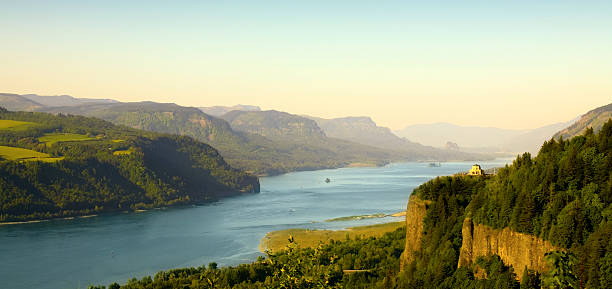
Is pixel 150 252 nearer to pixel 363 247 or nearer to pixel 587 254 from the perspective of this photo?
pixel 363 247

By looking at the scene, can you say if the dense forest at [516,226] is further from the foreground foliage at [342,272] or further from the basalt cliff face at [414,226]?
the basalt cliff face at [414,226]

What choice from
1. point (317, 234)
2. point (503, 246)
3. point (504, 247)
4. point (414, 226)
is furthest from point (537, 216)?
point (317, 234)

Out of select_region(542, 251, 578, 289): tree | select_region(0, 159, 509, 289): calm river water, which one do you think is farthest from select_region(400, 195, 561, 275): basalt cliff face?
select_region(0, 159, 509, 289): calm river water

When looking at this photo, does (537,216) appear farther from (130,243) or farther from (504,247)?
(130,243)

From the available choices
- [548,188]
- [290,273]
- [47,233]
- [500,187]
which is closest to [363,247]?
[500,187]

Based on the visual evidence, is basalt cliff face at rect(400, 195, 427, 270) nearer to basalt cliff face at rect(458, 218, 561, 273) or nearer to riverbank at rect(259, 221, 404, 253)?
basalt cliff face at rect(458, 218, 561, 273)

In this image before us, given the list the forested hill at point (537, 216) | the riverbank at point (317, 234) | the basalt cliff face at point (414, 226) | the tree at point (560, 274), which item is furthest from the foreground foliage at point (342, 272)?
the tree at point (560, 274)
